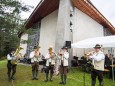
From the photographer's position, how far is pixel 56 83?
10.2m

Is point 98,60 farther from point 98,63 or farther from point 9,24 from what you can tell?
point 9,24

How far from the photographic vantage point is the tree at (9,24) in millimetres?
10531

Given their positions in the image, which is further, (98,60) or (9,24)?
(9,24)

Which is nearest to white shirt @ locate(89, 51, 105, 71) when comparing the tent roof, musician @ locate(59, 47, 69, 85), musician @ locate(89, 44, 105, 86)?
musician @ locate(89, 44, 105, 86)

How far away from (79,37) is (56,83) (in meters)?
7.35

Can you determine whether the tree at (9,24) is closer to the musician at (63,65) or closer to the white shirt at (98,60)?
the musician at (63,65)

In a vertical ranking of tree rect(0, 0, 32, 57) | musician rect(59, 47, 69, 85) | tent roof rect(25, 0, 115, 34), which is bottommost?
musician rect(59, 47, 69, 85)

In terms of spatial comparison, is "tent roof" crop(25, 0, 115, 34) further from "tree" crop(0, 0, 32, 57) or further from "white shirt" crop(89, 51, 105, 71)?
"white shirt" crop(89, 51, 105, 71)

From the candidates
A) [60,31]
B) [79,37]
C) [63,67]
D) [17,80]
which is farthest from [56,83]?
[79,37]

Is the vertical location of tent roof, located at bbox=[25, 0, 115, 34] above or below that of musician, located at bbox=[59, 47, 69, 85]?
above

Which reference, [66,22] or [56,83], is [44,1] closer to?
[66,22]

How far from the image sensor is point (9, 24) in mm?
10625

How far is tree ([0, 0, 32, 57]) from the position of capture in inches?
415

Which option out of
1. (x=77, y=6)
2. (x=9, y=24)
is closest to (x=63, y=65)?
(x=9, y=24)
